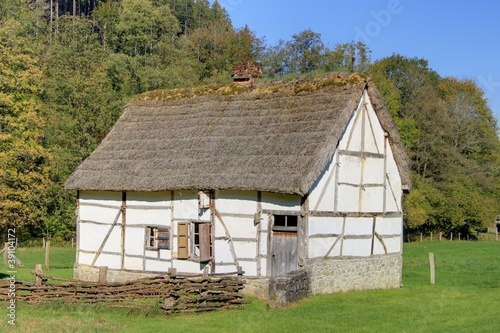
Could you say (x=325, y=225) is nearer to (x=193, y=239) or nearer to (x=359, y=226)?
(x=359, y=226)

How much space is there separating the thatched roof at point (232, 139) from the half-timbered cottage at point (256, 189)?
49 mm

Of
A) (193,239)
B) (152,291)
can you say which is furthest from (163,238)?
(152,291)

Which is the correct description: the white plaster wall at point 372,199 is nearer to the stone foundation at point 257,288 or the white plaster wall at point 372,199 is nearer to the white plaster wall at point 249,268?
the white plaster wall at point 249,268

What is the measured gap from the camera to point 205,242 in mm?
21625

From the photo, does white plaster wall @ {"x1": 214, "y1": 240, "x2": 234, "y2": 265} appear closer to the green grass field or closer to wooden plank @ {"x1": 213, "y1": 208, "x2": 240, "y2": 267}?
wooden plank @ {"x1": 213, "y1": 208, "x2": 240, "y2": 267}

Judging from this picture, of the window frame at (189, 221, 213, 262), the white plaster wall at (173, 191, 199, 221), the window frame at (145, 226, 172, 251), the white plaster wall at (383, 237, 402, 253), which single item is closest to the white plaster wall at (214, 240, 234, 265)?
the window frame at (189, 221, 213, 262)

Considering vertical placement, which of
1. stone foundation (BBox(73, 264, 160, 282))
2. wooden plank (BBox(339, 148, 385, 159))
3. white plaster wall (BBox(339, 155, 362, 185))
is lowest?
stone foundation (BBox(73, 264, 160, 282))

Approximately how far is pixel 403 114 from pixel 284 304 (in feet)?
146

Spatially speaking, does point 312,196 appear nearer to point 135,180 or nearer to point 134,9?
point 135,180

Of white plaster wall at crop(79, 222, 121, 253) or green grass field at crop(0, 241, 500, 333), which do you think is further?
white plaster wall at crop(79, 222, 121, 253)

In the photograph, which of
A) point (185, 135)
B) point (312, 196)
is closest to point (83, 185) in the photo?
point (185, 135)

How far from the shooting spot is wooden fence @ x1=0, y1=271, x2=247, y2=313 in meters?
17.4

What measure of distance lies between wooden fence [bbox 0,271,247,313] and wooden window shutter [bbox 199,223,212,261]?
2734 millimetres

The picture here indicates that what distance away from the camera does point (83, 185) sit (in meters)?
24.8
